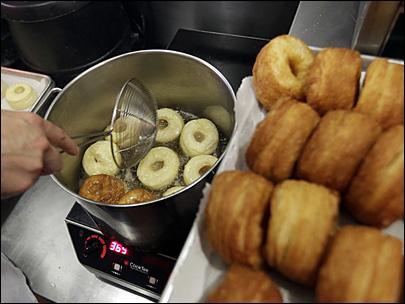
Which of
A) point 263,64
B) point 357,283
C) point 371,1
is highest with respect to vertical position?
point 371,1

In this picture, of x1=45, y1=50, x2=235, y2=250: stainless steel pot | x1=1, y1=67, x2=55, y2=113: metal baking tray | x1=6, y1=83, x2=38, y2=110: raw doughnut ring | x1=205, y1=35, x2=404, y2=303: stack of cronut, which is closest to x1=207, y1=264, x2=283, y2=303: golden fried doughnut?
x1=205, y1=35, x2=404, y2=303: stack of cronut

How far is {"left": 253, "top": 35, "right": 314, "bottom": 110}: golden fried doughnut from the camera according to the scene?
693 millimetres

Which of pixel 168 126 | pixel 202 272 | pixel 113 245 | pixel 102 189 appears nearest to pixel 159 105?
pixel 168 126

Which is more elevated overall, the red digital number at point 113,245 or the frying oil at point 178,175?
the frying oil at point 178,175

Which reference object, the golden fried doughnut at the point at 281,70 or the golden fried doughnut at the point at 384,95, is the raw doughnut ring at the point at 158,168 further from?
the golden fried doughnut at the point at 384,95

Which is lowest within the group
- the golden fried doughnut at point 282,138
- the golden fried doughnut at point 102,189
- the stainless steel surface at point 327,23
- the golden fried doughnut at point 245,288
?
the golden fried doughnut at point 102,189

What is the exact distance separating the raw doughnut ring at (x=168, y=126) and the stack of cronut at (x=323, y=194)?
1.92 ft

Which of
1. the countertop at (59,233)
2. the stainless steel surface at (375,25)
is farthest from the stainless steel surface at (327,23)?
the stainless steel surface at (375,25)

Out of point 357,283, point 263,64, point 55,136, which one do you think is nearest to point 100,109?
point 55,136

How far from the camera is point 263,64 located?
710 millimetres

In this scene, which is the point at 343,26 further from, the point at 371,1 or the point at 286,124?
the point at 286,124

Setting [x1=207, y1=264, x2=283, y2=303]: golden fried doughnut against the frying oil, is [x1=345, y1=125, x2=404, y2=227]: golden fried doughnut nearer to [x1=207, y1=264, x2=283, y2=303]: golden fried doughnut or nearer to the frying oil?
[x1=207, y1=264, x2=283, y2=303]: golden fried doughnut

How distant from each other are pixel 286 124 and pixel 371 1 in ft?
0.95

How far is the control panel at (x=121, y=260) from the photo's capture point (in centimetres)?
98
